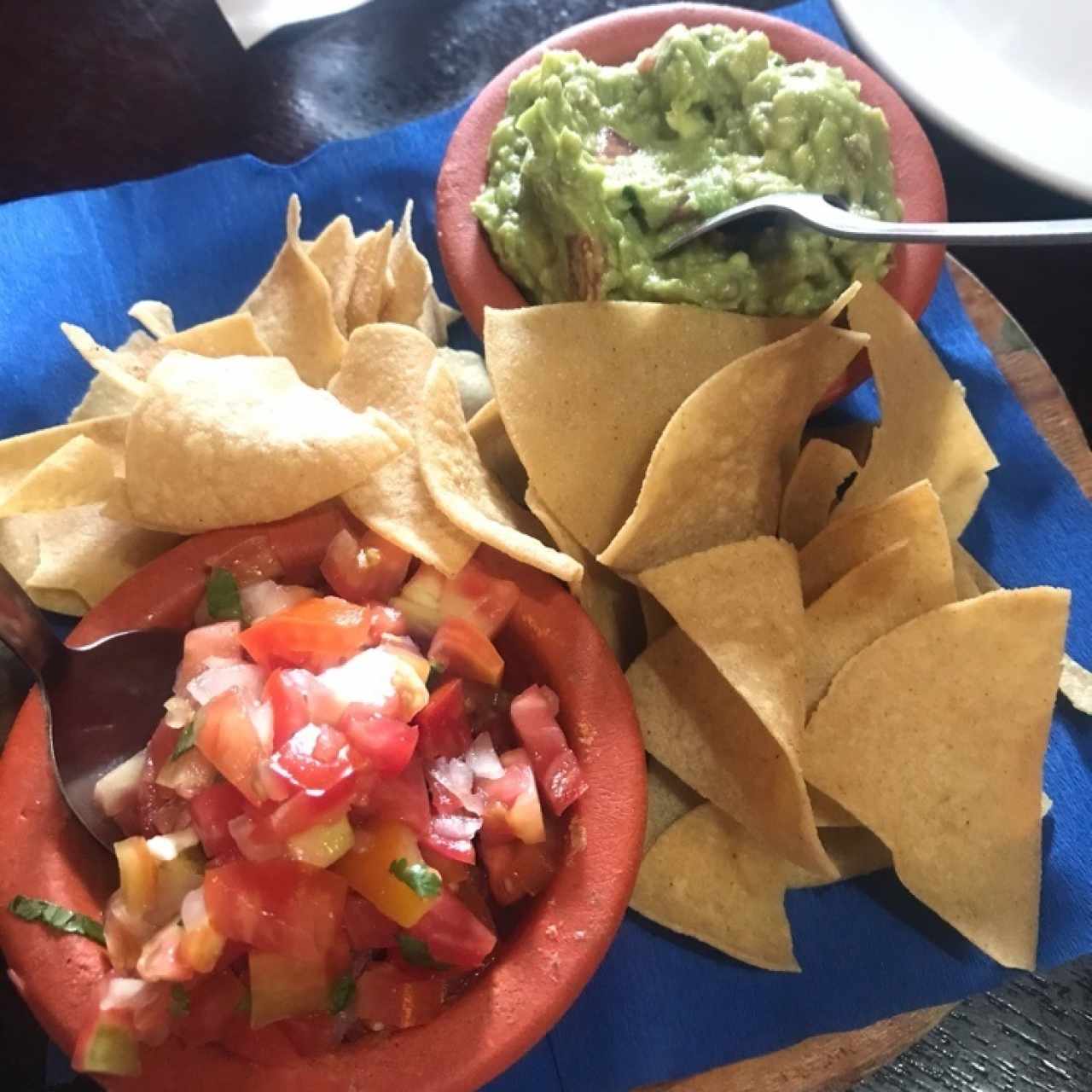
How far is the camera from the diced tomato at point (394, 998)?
45.9 inches

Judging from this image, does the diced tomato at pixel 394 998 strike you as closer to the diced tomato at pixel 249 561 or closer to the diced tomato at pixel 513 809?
the diced tomato at pixel 513 809

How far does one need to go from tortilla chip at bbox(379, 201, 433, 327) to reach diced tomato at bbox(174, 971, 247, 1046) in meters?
0.93

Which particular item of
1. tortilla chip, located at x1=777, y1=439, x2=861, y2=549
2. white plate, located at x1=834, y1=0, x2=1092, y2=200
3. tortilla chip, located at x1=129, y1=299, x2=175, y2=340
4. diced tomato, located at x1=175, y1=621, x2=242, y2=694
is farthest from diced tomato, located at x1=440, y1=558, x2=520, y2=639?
white plate, located at x1=834, y1=0, x2=1092, y2=200

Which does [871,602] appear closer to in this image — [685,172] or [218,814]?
[685,172]

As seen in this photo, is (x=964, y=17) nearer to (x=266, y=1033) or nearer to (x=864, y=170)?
(x=864, y=170)

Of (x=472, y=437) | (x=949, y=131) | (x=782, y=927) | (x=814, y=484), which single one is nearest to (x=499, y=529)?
(x=472, y=437)

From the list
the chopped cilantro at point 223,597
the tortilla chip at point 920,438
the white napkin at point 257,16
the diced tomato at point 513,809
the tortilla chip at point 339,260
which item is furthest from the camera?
the white napkin at point 257,16

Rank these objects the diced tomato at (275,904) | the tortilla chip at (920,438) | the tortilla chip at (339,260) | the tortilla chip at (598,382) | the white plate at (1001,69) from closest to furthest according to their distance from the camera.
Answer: the diced tomato at (275,904)
the tortilla chip at (598,382)
the tortilla chip at (920,438)
the tortilla chip at (339,260)
the white plate at (1001,69)

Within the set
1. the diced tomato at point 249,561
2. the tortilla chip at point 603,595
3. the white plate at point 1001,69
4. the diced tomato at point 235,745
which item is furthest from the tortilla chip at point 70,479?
the white plate at point 1001,69

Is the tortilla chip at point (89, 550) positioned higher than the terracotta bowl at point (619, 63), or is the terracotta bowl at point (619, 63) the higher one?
the terracotta bowl at point (619, 63)

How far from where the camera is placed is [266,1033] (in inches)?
44.8

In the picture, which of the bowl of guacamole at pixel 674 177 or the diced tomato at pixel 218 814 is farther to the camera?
the bowl of guacamole at pixel 674 177

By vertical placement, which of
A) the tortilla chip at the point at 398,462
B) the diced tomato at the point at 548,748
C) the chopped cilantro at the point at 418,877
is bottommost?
the diced tomato at the point at 548,748

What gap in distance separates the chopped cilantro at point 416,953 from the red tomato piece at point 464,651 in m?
0.30
